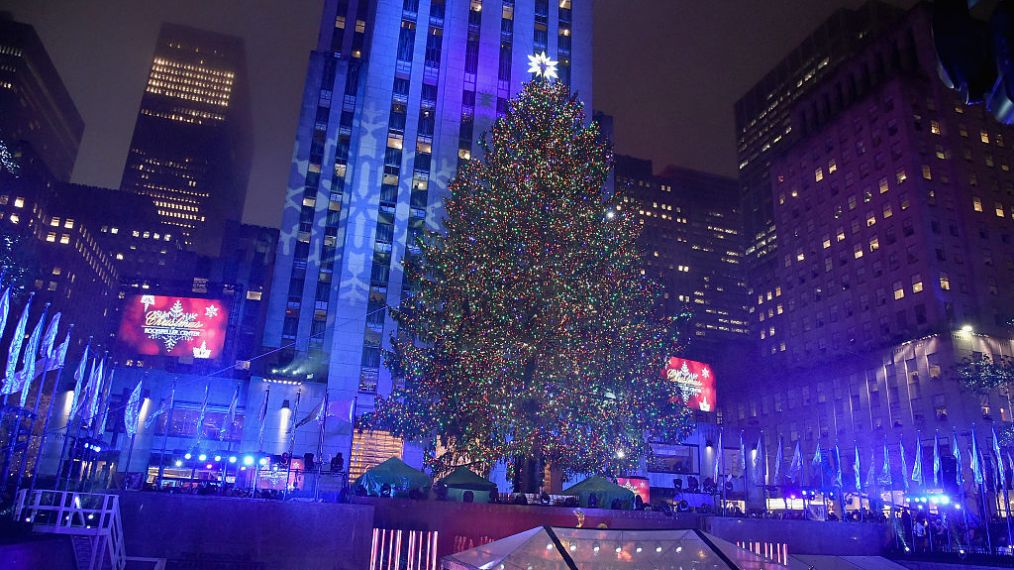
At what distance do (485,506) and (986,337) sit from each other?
215ft

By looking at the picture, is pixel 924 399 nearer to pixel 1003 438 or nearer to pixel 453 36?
pixel 1003 438

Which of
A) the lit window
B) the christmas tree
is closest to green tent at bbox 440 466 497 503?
the christmas tree

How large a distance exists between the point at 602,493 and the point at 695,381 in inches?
1527

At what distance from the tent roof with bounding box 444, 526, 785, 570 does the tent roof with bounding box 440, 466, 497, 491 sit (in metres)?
16.0

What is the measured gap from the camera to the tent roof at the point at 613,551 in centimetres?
832

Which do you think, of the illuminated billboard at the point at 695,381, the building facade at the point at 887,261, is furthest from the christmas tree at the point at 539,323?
the building facade at the point at 887,261

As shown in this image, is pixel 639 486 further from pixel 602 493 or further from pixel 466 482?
pixel 466 482

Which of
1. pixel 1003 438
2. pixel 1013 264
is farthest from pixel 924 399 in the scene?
pixel 1013 264

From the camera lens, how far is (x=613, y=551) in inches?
337

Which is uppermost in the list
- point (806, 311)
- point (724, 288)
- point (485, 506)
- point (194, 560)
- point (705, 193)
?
point (705, 193)

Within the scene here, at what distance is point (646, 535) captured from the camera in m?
8.98

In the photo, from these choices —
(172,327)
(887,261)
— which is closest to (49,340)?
(172,327)

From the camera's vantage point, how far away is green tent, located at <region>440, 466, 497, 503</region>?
24234 mm

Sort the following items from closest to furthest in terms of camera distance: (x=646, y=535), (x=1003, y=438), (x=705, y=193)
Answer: (x=646, y=535), (x=1003, y=438), (x=705, y=193)
